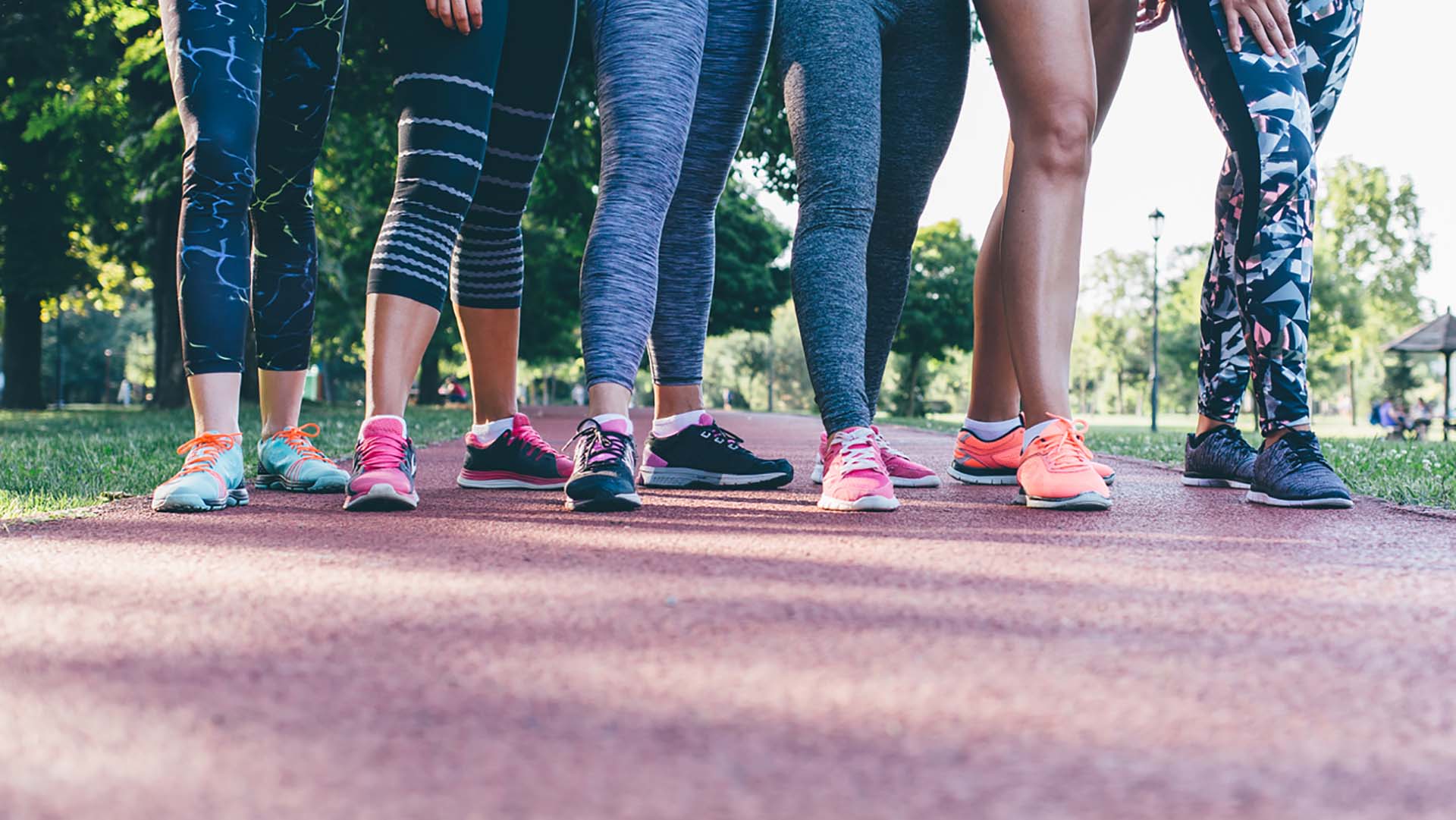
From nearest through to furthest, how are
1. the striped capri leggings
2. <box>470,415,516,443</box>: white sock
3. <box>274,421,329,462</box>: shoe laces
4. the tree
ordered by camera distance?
1. the striped capri leggings
2. <box>274,421,329,462</box>: shoe laces
3. <box>470,415,516,443</box>: white sock
4. the tree

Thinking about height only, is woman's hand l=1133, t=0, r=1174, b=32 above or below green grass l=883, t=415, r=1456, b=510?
above

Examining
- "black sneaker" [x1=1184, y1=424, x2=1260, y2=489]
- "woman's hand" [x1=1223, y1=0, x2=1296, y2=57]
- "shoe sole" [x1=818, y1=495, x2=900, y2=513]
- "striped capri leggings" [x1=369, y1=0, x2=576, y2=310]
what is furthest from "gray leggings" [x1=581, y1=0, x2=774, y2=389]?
"black sneaker" [x1=1184, y1=424, x2=1260, y2=489]

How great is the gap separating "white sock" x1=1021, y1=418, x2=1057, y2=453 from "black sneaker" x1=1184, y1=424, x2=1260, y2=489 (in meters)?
0.91

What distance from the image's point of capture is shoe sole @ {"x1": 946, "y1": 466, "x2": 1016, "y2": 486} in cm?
362

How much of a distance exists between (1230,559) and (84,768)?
5.74 feet

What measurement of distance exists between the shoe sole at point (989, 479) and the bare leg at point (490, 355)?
5.19ft

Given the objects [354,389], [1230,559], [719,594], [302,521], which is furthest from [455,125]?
[354,389]

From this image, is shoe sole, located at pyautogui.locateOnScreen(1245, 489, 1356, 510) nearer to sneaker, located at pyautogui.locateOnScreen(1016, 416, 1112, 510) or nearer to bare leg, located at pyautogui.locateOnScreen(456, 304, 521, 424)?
sneaker, located at pyautogui.locateOnScreen(1016, 416, 1112, 510)

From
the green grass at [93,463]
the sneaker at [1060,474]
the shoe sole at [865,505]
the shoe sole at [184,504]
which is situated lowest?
the green grass at [93,463]

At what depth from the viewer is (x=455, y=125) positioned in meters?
2.80

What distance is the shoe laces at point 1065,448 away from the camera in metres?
2.72

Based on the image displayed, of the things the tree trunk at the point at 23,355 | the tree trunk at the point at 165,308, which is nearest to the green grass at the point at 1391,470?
the tree trunk at the point at 165,308

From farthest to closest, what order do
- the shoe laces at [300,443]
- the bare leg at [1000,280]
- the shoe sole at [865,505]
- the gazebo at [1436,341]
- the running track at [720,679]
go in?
the gazebo at [1436,341]
the bare leg at [1000,280]
the shoe laces at [300,443]
the shoe sole at [865,505]
the running track at [720,679]

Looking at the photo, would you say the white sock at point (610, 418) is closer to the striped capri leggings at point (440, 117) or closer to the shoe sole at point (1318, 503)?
the striped capri leggings at point (440, 117)
